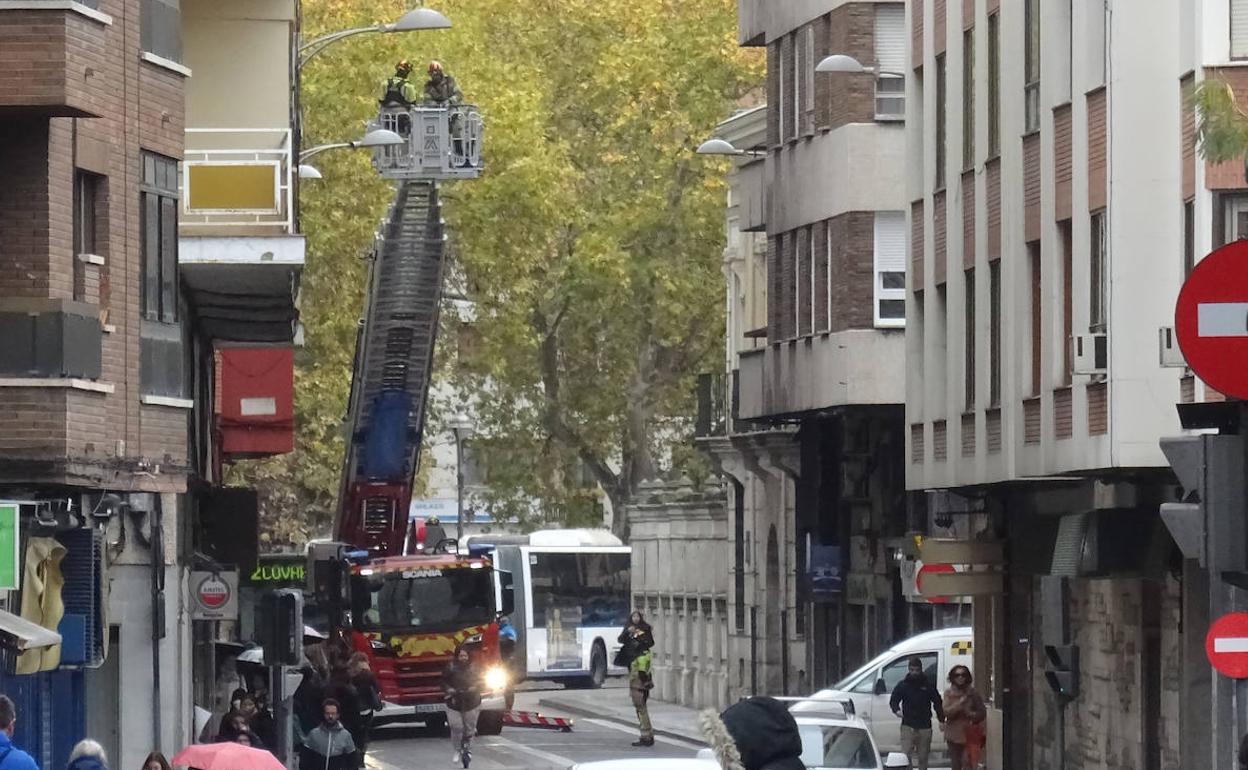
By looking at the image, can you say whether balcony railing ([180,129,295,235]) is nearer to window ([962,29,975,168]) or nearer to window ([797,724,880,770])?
window ([797,724,880,770])

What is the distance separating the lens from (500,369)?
71875 mm

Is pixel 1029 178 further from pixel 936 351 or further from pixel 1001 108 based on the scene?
pixel 936 351

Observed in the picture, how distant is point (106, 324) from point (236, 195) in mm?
4684

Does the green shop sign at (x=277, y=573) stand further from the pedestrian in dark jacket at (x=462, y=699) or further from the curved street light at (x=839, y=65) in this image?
the curved street light at (x=839, y=65)

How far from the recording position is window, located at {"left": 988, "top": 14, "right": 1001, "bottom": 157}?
35.0 m

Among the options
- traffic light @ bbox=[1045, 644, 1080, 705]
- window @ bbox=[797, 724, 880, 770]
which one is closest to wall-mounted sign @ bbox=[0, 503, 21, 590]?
window @ bbox=[797, 724, 880, 770]

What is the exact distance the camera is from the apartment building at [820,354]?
4503 centimetres

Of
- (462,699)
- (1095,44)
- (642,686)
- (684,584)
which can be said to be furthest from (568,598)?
(1095,44)

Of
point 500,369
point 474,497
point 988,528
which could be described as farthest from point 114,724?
point 474,497

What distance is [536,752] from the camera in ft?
147

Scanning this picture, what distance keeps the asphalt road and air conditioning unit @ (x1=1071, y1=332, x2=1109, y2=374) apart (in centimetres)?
1179

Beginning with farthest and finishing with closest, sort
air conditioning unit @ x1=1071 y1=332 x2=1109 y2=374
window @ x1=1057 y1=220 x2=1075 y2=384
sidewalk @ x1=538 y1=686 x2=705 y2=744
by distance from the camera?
sidewalk @ x1=538 y1=686 x2=705 y2=744 < window @ x1=1057 y1=220 x2=1075 y2=384 < air conditioning unit @ x1=1071 y1=332 x2=1109 y2=374

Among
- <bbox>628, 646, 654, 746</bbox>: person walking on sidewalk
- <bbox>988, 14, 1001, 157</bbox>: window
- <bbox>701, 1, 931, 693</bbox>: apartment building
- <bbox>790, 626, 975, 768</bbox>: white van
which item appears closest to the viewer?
<bbox>988, 14, 1001, 157</bbox>: window

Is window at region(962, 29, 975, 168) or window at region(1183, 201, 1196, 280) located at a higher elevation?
window at region(962, 29, 975, 168)
